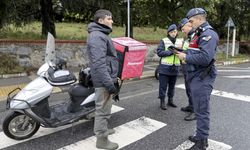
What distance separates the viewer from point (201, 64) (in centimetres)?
413

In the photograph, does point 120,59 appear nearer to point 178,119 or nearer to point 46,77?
point 46,77

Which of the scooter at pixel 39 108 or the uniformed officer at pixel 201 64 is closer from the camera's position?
the uniformed officer at pixel 201 64

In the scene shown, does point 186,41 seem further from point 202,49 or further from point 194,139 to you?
point 194,139

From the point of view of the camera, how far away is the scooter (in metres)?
4.49

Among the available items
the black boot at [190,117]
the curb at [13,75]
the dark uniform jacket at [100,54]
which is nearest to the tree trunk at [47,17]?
the curb at [13,75]

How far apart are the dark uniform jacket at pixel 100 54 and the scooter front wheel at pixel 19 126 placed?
1.37 meters

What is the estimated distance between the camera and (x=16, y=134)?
466 centimetres

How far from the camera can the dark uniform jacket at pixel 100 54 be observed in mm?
3979

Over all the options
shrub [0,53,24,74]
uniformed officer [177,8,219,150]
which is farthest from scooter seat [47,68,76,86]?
shrub [0,53,24,74]

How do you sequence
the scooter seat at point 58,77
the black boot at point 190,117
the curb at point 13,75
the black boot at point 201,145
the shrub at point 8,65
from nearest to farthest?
the black boot at point 201,145, the scooter seat at point 58,77, the black boot at point 190,117, the curb at point 13,75, the shrub at point 8,65

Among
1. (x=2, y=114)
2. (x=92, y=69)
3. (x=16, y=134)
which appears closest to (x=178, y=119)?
(x=92, y=69)

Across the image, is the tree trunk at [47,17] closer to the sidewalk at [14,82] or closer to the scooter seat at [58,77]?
the sidewalk at [14,82]

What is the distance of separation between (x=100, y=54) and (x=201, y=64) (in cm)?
137

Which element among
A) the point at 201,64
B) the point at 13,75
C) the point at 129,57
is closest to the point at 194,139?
the point at 201,64
